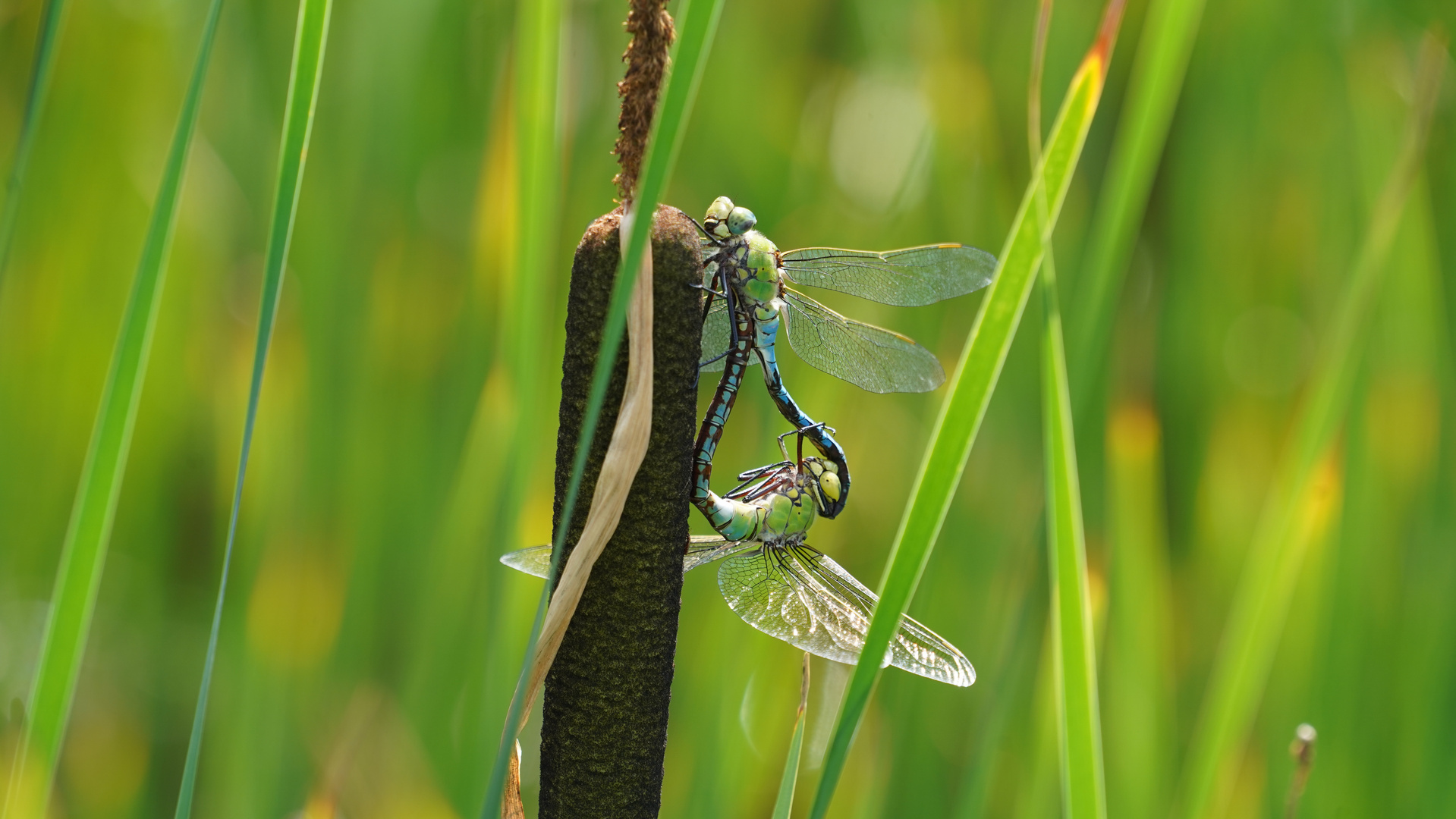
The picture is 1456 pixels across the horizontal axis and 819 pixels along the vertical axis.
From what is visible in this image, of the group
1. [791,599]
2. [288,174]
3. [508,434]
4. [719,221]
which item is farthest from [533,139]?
[791,599]

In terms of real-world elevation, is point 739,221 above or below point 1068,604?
above

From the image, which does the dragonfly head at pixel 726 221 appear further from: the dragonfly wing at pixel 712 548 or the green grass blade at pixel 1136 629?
the green grass blade at pixel 1136 629

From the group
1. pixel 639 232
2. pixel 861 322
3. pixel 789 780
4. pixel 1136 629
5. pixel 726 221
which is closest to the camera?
pixel 639 232

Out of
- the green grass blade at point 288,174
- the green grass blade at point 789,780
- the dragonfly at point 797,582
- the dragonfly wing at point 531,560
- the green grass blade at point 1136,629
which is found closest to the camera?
the green grass blade at point 288,174

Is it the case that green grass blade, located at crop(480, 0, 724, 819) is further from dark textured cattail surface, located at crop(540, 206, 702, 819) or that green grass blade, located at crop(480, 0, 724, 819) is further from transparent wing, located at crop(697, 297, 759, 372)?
transparent wing, located at crop(697, 297, 759, 372)

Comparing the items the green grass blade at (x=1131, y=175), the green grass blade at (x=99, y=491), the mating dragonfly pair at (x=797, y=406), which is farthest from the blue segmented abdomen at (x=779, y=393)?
the green grass blade at (x=99, y=491)

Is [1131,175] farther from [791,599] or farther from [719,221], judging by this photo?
[791,599]

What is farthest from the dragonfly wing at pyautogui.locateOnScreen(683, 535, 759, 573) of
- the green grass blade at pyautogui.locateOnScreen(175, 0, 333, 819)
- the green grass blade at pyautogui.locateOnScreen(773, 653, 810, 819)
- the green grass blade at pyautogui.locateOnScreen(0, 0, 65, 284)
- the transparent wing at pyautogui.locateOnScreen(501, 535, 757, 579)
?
the green grass blade at pyautogui.locateOnScreen(0, 0, 65, 284)
